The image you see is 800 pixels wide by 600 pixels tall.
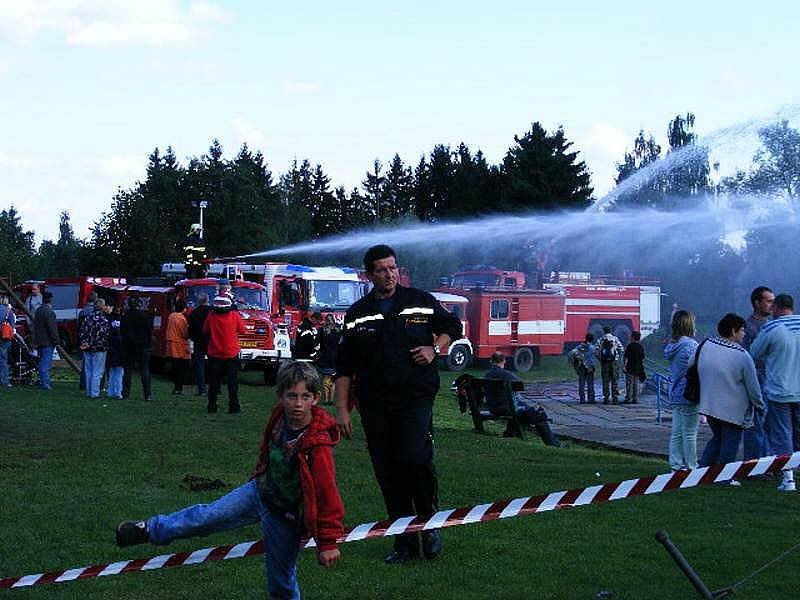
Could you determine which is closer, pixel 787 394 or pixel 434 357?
pixel 434 357

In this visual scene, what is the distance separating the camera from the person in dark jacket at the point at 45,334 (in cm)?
2173

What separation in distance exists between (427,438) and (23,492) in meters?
4.57

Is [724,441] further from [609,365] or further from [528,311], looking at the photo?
[528,311]

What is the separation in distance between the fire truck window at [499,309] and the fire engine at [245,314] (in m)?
10.9

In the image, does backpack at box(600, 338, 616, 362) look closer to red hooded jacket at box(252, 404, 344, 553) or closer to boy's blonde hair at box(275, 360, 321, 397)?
boy's blonde hair at box(275, 360, 321, 397)

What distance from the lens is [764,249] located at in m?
56.9

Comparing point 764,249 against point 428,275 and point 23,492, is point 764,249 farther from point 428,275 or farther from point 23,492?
point 23,492

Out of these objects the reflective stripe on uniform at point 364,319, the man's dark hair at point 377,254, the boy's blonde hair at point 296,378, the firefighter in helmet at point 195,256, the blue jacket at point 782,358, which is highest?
the firefighter in helmet at point 195,256

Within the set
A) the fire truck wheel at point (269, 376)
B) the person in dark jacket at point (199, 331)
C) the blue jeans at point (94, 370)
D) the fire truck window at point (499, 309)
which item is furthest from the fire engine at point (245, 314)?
the fire truck window at point (499, 309)

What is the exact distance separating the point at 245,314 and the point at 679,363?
54.8 ft

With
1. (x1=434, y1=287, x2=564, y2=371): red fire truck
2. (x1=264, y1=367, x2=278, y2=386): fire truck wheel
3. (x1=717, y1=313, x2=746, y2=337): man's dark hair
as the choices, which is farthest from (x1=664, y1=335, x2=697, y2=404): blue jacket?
(x1=434, y1=287, x2=564, y2=371): red fire truck

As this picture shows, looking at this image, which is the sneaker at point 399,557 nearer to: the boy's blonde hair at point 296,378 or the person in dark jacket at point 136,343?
the boy's blonde hair at point 296,378

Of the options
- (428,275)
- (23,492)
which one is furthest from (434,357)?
(428,275)

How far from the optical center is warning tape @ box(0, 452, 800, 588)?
18.8 ft
